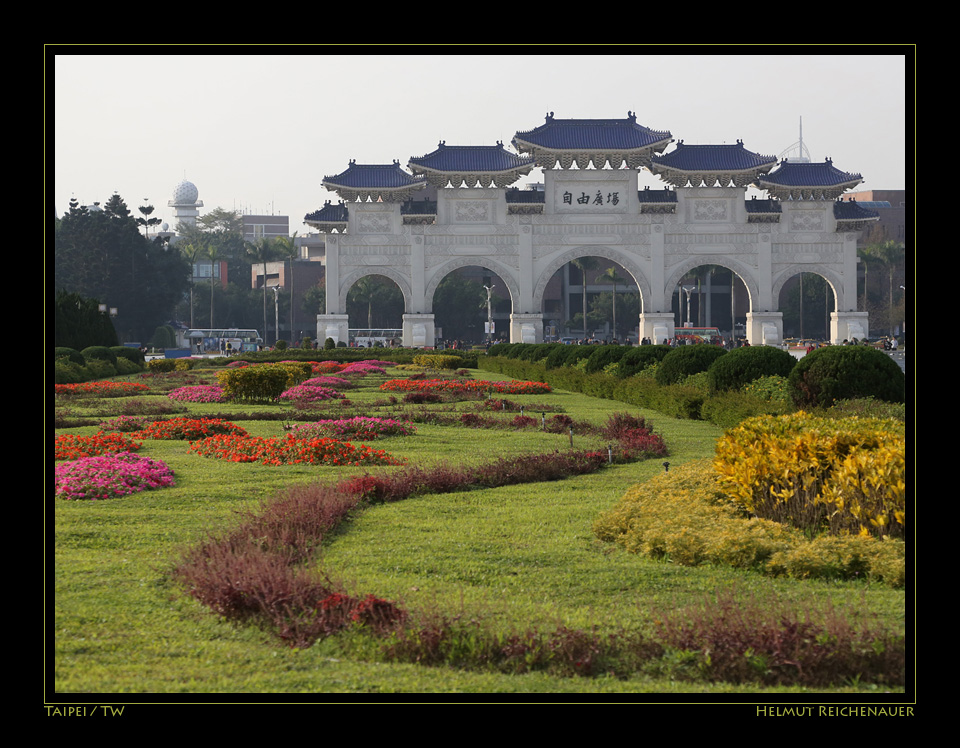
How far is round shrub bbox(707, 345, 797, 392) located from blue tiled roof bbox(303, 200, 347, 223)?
3586cm

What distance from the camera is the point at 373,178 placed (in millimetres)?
49094

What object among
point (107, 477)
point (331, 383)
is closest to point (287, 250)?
point (331, 383)

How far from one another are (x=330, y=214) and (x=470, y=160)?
728 centimetres

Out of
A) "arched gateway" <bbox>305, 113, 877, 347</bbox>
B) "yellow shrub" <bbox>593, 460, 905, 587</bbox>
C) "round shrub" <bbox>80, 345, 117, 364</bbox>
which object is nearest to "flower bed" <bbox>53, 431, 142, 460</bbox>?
"yellow shrub" <bbox>593, 460, 905, 587</bbox>

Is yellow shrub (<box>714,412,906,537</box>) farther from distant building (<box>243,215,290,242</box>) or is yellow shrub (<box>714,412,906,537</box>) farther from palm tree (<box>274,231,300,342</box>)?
distant building (<box>243,215,290,242</box>)

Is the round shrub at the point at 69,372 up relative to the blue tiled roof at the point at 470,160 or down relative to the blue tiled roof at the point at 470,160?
down

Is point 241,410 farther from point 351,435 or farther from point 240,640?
point 240,640

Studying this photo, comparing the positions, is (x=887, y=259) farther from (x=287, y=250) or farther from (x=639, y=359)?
(x=639, y=359)

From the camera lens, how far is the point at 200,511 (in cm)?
706

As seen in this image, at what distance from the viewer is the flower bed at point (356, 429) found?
11469 millimetres

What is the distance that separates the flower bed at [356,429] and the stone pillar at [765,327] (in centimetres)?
3817

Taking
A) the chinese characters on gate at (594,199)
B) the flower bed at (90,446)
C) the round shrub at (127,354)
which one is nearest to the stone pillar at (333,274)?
the chinese characters on gate at (594,199)

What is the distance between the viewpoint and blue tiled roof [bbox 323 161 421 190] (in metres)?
48.5

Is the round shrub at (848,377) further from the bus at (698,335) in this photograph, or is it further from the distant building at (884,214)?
the distant building at (884,214)
